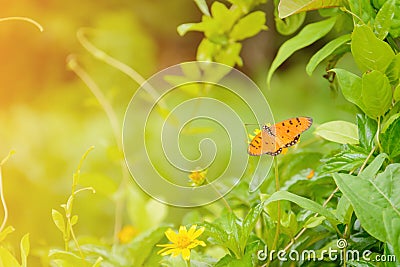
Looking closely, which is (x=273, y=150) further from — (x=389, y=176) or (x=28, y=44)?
(x=28, y=44)

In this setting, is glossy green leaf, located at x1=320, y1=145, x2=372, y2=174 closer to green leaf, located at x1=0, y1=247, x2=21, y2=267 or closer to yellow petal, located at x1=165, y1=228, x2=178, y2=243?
yellow petal, located at x1=165, y1=228, x2=178, y2=243

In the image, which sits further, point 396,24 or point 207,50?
point 207,50

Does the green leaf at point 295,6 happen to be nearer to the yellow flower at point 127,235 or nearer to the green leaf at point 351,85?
the green leaf at point 351,85

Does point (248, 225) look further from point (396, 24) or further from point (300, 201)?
point (396, 24)

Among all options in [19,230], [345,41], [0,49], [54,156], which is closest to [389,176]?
[345,41]

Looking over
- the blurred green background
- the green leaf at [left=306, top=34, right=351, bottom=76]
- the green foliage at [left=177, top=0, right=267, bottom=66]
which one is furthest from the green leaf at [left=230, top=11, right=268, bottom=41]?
the blurred green background

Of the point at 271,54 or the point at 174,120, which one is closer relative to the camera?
the point at 174,120

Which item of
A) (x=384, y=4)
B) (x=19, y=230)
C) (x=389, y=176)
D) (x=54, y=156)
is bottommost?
(x=19, y=230)

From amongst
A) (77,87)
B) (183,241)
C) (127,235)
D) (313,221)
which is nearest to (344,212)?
(313,221)
